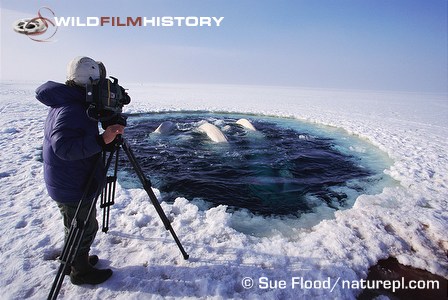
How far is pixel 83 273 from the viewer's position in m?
2.78

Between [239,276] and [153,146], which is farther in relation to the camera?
[153,146]

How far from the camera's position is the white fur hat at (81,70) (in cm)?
237

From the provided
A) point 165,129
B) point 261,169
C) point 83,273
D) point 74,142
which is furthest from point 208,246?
point 165,129

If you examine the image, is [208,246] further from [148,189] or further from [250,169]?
[250,169]

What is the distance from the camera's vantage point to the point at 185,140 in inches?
403

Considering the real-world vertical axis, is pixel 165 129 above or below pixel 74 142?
below

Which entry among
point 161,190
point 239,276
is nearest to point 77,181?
point 239,276

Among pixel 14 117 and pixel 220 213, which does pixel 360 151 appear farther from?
pixel 14 117

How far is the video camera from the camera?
224cm

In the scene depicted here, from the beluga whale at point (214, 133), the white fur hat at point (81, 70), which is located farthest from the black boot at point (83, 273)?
the beluga whale at point (214, 133)

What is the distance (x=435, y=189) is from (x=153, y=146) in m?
8.40

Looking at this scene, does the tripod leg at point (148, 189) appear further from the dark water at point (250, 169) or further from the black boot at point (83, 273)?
the dark water at point (250, 169)

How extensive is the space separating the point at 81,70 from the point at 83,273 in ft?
7.08

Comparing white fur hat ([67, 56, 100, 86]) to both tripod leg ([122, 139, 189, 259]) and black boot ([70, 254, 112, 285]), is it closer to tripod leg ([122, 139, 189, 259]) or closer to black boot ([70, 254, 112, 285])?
tripod leg ([122, 139, 189, 259])
